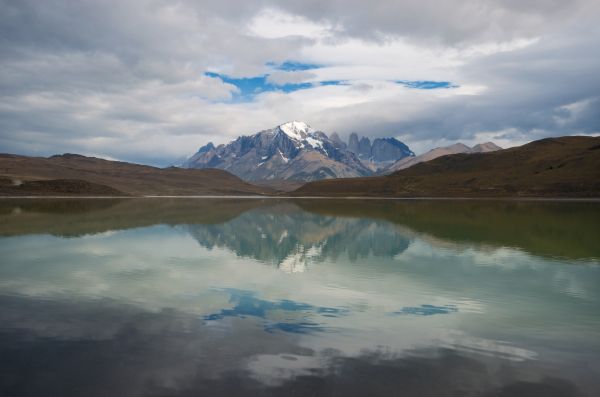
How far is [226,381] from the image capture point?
1323cm

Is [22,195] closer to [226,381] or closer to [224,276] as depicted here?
[224,276]

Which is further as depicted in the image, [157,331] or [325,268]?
[325,268]

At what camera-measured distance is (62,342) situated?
16.5 metres

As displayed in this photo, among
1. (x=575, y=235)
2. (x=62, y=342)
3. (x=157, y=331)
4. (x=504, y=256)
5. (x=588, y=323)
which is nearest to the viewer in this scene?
(x=62, y=342)

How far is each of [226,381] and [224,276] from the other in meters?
18.2

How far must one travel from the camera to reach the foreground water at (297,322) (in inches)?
528

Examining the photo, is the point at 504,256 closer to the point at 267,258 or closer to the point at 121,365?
the point at 267,258

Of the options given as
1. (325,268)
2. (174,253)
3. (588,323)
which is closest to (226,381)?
(588,323)

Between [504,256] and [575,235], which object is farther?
[575,235]

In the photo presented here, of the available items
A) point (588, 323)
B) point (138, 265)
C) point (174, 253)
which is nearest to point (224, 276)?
point (138, 265)

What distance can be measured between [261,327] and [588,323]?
14.7 metres

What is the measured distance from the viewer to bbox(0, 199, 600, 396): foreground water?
13.4 meters

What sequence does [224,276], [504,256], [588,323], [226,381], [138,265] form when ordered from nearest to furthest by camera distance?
1. [226,381]
2. [588,323]
3. [224,276]
4. [138,265]
5. [504,256]

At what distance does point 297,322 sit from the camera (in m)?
19.8
